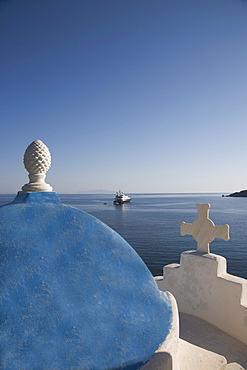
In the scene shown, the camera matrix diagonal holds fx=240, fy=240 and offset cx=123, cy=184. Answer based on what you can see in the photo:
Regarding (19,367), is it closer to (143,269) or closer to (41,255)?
(41,255)

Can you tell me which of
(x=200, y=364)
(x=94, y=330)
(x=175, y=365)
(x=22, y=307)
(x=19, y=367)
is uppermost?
(x=22, y=307)

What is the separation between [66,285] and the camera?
246 cm

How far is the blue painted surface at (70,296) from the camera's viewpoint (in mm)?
2238

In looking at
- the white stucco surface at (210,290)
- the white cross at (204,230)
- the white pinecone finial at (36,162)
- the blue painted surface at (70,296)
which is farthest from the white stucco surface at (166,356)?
the white cross at (204,230)

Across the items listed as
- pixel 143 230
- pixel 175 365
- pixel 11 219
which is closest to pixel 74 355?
pixel 175 365

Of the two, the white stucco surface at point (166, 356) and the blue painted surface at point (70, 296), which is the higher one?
the blue painted surface at point (70, 296)

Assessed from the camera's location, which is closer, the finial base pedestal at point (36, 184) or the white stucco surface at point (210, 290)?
the finial base pedestal at point (36, 184)

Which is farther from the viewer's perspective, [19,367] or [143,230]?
[143,230]

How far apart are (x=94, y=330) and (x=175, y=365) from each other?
3.10 ft

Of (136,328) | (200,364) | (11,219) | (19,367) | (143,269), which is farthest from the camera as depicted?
(200,364)

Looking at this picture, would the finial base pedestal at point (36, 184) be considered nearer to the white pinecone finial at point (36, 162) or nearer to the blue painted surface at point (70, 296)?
the white pinecone finial at point (36, 162)

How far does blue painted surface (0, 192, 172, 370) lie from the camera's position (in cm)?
224

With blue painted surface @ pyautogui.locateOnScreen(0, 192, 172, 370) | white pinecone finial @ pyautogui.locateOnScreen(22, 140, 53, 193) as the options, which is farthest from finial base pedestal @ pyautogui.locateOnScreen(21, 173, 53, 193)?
blue painted surface @ pyautogui.locateOnScreen(0, 192, 172, 370)

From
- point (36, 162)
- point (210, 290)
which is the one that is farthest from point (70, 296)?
point (210, 290)
